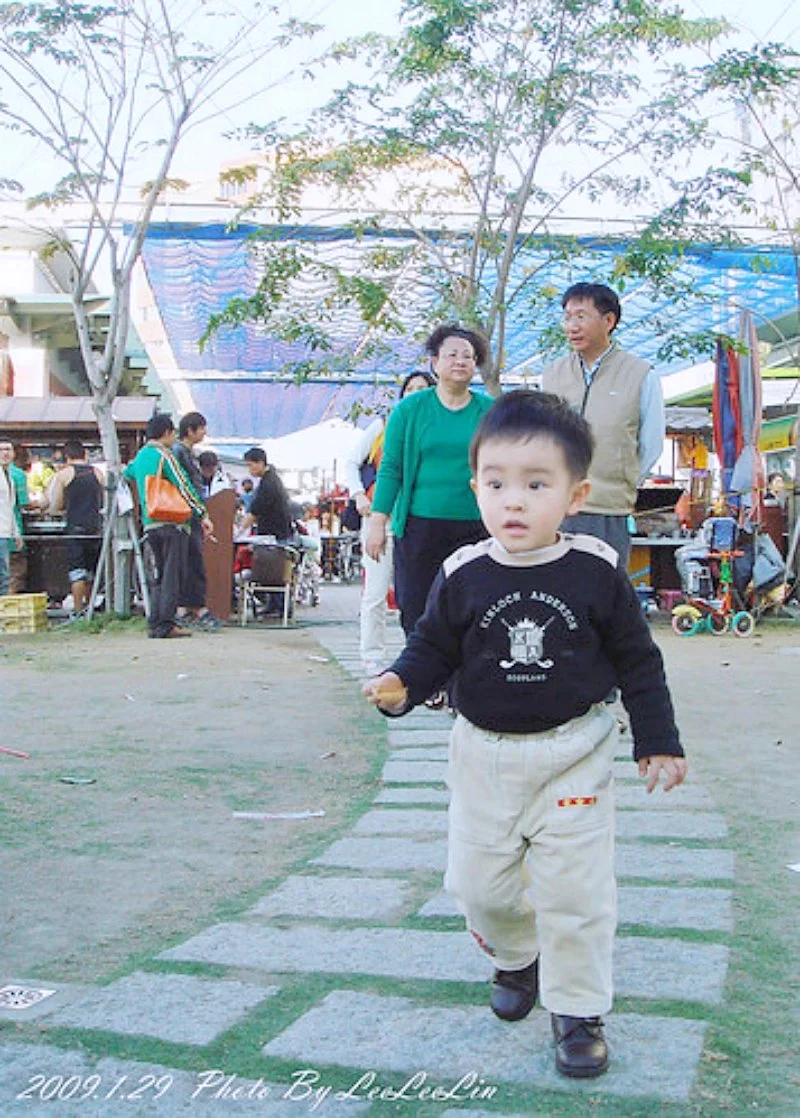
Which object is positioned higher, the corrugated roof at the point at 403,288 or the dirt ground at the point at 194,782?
the corrugated roof at the point at 403,288

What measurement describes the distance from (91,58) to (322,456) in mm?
10143

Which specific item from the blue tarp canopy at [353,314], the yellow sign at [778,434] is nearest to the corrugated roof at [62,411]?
the blue tarp canopy at [353,314]

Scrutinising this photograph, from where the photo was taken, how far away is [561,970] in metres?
2.31

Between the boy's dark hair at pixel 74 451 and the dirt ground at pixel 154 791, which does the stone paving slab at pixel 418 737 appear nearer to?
the dirt ground at pixel 154 791

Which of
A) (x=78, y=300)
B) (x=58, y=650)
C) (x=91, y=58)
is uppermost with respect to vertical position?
(x=91, y=58)

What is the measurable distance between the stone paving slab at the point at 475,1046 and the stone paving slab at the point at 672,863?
3.43ft

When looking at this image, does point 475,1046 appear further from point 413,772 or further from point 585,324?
point 585,324

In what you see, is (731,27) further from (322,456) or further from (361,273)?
(322,456)

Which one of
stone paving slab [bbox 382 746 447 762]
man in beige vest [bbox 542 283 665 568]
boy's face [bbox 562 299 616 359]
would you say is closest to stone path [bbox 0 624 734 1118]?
stone paving slab [bbox 382 746 447 762]

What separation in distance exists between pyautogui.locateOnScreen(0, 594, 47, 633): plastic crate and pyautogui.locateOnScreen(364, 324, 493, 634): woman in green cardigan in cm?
631

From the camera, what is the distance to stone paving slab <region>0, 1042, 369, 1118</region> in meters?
2.08

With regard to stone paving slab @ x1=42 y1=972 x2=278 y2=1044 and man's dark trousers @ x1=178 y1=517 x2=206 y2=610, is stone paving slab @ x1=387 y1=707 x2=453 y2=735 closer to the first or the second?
stone paving slab @ x1=42 y1=972 x2=278 y2=1044

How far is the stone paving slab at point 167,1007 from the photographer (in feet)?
7.94

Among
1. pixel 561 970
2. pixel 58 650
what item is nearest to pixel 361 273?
pixel 58 650
